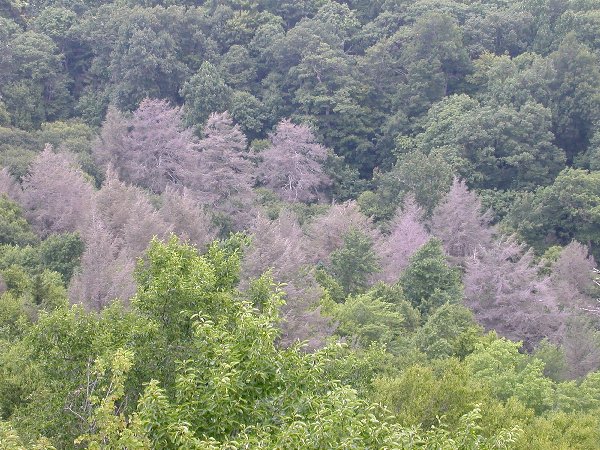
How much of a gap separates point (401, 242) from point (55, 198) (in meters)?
13.6

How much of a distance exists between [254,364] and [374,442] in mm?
1354

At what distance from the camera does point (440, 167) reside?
3117cm

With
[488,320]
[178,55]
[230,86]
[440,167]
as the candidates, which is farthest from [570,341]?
[178,55]

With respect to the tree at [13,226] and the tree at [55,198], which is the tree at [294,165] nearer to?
the tree at [55,198]

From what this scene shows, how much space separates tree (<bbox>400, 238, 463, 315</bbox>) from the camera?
2059 centimetres

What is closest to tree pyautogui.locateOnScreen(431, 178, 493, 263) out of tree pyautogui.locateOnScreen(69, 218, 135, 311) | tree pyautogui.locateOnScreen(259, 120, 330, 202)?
tree pyautogui.locateOnScreen(259, 120, 330, 202)

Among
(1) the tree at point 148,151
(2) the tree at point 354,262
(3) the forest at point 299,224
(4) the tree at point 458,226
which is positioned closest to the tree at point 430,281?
(3) the forest at point 299,224

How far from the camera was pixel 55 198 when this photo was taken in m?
26.0

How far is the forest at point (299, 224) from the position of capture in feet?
21.0

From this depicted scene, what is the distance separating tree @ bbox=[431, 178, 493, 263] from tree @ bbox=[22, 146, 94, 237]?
14.1 meters

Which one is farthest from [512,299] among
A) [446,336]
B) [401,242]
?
[446,336]

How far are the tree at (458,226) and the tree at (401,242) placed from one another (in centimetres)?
78

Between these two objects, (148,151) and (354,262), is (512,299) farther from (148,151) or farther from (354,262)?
(148,151)

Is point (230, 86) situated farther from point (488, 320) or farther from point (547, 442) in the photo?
point (547, 442)
